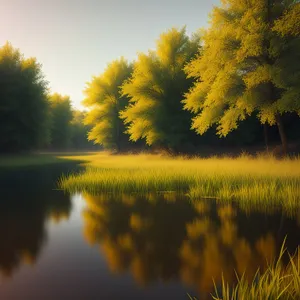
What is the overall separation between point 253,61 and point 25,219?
668 inches

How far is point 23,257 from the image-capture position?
16.2ft

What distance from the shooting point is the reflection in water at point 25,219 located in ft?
16.3

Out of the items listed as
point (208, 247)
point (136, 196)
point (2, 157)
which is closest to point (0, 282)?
point (208, 247)

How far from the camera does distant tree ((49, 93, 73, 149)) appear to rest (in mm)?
72438

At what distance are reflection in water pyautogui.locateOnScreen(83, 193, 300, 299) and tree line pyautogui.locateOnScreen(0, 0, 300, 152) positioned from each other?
39.0 ft

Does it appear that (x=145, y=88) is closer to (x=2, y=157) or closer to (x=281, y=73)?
(x=281, y=73)

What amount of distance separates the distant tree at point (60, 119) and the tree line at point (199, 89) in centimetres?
2938

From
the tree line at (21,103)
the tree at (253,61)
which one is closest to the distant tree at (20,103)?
the tree line at (21,103)

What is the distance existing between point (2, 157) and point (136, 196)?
29598 mm

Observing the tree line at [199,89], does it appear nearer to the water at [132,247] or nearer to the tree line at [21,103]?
the tree line at [21,103]

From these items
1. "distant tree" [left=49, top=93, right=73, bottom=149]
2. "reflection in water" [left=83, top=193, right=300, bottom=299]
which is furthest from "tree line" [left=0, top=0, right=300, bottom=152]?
"distant tree" [left=49, top=93, right=73, bottom=149]

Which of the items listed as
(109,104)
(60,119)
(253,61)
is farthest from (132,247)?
(60,119)

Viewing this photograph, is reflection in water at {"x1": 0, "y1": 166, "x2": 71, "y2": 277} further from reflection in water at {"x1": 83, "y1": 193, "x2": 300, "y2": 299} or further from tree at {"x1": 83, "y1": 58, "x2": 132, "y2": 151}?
Answer: tree at {"x1": 83, "y1": 58, "x2": 132, "y2": 151}

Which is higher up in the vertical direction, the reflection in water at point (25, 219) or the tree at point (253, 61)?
the tree at point (253, 61)
